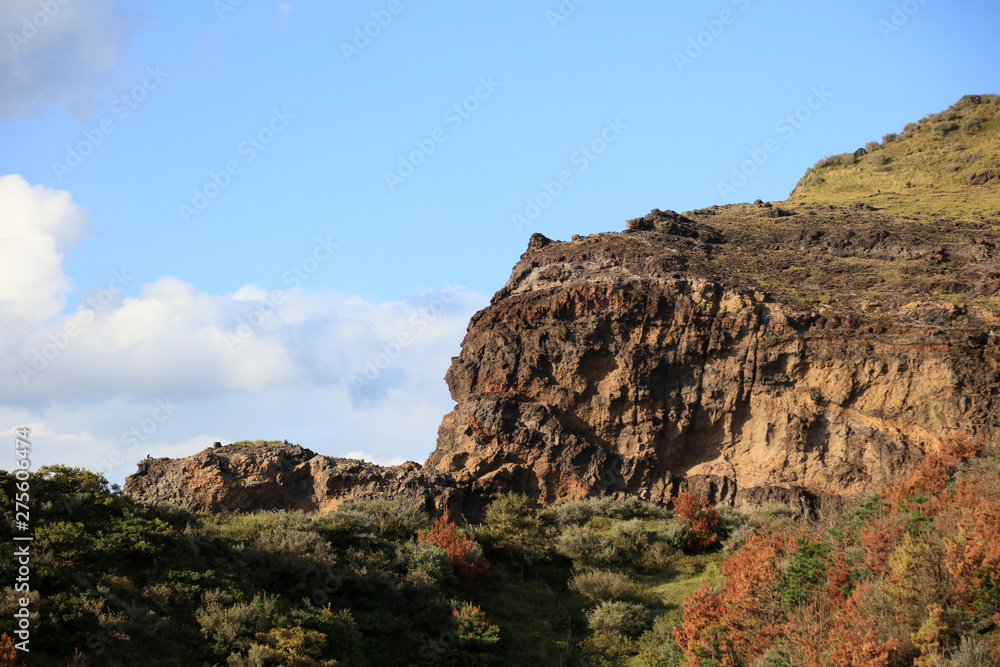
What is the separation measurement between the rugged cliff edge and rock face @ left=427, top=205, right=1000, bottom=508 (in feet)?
0.23

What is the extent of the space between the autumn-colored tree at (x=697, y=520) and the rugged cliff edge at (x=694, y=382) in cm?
497

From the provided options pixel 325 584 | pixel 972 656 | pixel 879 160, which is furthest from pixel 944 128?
pixel 325 584

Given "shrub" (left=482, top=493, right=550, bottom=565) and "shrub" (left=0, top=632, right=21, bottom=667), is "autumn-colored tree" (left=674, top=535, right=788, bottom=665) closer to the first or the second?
"shrub" (left=482, top=493, right=550, bottom=565)

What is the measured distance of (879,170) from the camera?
Answer: 6075 centimetres

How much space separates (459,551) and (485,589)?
1.32 m

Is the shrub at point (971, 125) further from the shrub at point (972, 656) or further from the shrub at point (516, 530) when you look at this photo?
the shrub at point (972, 656)

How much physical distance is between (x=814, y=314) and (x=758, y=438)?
5.84m

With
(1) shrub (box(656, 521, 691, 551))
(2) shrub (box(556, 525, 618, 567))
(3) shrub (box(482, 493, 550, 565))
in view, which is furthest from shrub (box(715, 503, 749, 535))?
(3) shrub (box(482, 493, 550, 565))

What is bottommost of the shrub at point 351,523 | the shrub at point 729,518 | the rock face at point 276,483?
the shrub at point 729,518

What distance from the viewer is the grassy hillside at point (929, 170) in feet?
162

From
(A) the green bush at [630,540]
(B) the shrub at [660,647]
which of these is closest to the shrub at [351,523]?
(A) the green bush at [630,540]

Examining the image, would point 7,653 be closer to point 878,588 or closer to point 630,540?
point 878,588

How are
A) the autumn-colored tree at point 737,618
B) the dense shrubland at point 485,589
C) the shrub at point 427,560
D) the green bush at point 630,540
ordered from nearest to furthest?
the dense shrubland at point 485,589 → the autumn-colored tree at point 737,618 → the shrub at point 427,560 → the green bush at point 630,540

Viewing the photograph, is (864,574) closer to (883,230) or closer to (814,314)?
(814,314)
